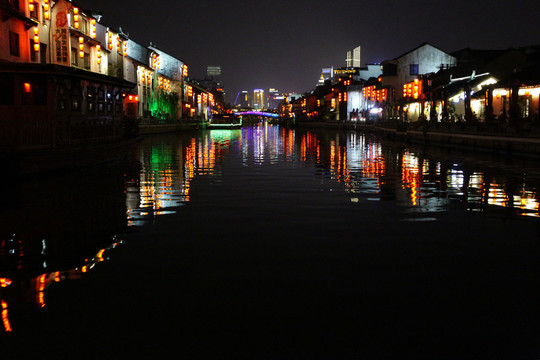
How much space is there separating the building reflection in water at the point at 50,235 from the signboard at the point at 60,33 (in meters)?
27.7

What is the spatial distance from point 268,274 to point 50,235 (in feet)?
15.7

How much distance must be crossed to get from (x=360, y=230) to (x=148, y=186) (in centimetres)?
927

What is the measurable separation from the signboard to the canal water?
2929cm

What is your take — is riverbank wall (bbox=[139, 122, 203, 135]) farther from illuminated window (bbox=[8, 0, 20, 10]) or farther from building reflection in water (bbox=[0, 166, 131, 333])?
building reflection in water (bbox=[0, 166, 131, 333])

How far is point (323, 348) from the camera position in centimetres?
520

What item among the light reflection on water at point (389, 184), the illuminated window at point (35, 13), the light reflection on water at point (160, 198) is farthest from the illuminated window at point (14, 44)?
the light reflection on water at point (160, 198)

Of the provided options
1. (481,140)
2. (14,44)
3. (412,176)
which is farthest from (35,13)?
(481,140)

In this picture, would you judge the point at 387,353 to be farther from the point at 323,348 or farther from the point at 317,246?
the point at 317,246

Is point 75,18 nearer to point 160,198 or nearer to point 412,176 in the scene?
point 412,176

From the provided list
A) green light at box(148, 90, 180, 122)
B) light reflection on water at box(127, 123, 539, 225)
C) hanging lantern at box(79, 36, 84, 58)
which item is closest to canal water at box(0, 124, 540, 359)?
light reflection on water at box(127, 123, 539, 225)

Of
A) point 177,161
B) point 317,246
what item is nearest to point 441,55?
point 177,161

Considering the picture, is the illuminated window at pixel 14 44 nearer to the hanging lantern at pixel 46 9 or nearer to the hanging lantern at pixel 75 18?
the hanging lantern at pixel 46 9

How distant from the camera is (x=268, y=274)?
25.2 feet

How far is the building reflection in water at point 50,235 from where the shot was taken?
7062 mm
